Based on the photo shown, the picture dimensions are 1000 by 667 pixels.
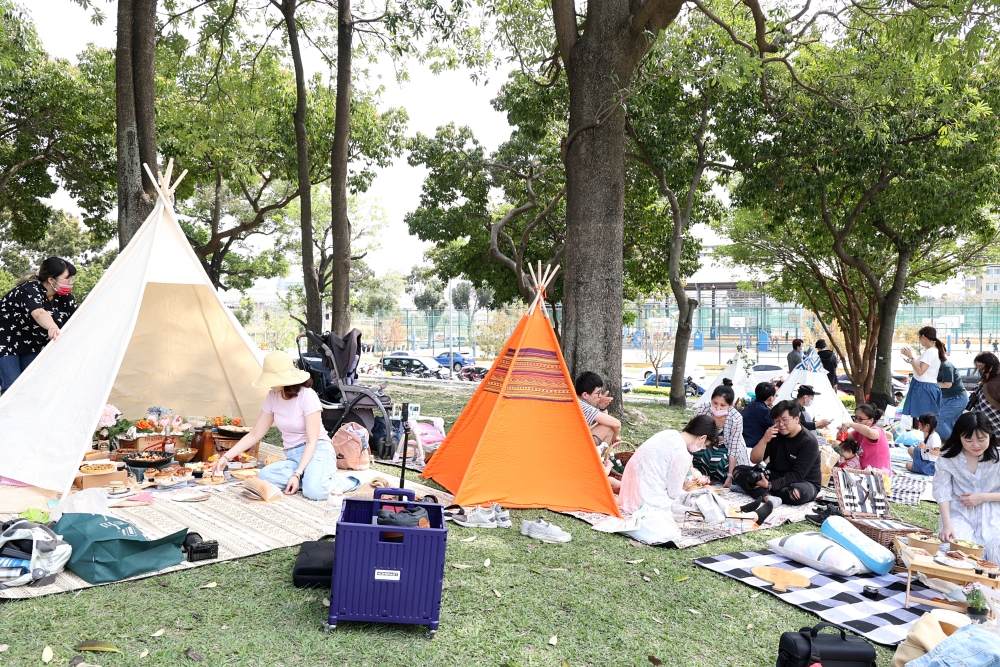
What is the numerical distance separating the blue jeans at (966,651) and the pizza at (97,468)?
5578 millimetres

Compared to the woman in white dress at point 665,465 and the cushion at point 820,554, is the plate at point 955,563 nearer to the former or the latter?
the cushion at point 820,554

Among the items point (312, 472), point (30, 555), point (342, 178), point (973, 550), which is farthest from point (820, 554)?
point (342, 178)

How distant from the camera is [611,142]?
→ 29.8 ft

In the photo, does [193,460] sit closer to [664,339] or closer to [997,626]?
[997,626]

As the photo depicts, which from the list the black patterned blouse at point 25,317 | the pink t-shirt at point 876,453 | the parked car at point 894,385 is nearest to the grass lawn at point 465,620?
the pink t-shirt at point 876,453

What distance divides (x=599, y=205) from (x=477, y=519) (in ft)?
15.6

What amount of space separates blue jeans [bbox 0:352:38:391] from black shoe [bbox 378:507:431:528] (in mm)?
4775

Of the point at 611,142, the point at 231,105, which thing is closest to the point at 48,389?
the point at 611,142

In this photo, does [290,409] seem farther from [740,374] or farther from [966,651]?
[740,374]

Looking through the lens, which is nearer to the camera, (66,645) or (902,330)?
(66,645)

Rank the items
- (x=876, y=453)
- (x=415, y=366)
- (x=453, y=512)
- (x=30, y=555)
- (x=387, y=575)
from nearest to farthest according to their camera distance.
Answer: (x=387, y=575) → (x=30, y=555) → (x=453, y=512) → (x=876, y=453) → (x=415, y=366)

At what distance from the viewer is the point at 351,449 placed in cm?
689

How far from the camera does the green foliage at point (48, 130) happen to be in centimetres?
1548

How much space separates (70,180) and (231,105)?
5.71 m
